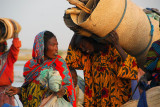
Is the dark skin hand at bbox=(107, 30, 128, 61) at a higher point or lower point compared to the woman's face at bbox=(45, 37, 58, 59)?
higher

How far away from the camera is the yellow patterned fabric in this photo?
371 centimetres

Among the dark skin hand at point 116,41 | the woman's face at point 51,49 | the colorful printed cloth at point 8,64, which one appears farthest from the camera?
the colorful printed cloth at point 8,64

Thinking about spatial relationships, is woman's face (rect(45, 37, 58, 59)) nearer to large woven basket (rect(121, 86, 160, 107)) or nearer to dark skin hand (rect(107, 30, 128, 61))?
dark skin hand (rect(107, 30, 128, 61))

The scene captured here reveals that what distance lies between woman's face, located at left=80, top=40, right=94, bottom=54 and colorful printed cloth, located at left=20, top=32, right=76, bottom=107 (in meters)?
0.32

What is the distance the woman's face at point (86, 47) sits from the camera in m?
3.88

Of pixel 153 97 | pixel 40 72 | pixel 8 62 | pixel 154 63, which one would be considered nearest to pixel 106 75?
pixel 40 72

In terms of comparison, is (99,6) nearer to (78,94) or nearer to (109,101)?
(109,101)

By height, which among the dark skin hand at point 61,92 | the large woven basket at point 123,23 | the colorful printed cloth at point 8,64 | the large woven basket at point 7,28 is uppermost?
the large woven basket at point 123,23

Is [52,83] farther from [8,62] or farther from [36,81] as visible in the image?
[8,62]

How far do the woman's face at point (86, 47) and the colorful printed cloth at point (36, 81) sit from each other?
32 cm

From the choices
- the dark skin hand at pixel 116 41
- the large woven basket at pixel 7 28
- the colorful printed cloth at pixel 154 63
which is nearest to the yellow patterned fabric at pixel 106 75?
the dark skin hand at pixel 116 41

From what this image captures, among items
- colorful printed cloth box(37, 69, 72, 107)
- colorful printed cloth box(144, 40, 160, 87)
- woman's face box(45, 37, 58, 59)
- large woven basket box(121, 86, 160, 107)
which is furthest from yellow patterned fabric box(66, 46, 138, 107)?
large woven basket box(121, 86, 160, 107)

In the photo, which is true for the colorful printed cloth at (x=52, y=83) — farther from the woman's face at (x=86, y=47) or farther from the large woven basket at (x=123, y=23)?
the large woven basket at (x=123, y=23)

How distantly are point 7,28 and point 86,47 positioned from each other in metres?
2.35
